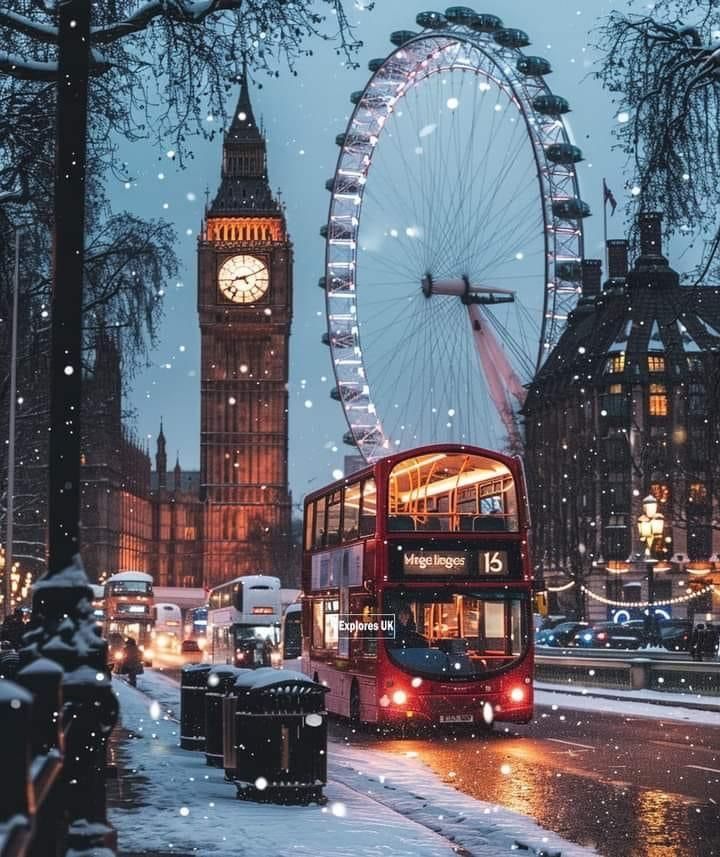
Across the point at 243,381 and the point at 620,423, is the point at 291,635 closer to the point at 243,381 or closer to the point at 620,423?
the point at 620,423

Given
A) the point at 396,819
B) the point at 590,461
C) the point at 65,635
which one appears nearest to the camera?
the point at 65,635

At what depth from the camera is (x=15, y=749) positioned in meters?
4.94

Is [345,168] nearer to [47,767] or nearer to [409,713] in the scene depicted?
[409,713]

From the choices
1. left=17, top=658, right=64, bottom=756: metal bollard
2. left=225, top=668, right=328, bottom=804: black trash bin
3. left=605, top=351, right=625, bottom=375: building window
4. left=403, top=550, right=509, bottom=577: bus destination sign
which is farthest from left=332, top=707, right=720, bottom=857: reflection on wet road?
left=605, top=351, right=625, bottom=375: building window

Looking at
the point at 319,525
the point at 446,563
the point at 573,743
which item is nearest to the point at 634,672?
the point at 319,525

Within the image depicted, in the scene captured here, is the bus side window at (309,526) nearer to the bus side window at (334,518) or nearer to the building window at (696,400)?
the bus side window at (334,518)

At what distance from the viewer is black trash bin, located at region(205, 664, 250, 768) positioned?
17.8 m

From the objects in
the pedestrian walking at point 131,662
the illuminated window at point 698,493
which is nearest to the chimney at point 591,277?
the illuminated window at point 698,493

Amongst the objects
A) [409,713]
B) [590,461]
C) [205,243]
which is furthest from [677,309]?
[205,243]

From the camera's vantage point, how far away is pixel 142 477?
194250 mm

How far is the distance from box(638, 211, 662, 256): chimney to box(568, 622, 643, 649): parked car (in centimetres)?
4506

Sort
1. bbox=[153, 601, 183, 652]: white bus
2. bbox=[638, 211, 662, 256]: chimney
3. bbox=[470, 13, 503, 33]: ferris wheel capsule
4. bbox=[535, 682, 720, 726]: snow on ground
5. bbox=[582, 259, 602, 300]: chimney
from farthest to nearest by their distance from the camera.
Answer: bbox=[582, 259, 602, 300]: chimney
bbox=[153, 601, 183, 652]: white bus
bbox=[470, 13, 503, 33]: ferris wheel capsule
bbox=[535, 682, 720, 726]: snow on ground
bbox=[638, 211, 662, 256]: chimney

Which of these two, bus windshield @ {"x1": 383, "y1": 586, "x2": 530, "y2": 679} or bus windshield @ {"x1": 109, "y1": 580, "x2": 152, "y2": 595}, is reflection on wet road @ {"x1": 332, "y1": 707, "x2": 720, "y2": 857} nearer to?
bus windshield @ {"x1": 383, "y1": 586, "x2": 530, "y2": 679}

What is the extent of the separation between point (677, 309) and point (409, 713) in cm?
1058
